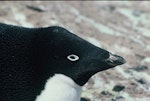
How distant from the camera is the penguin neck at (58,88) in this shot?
3.79 metres

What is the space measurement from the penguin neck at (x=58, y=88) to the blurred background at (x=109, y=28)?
0.99 meters

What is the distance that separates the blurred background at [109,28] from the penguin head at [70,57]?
105 cm

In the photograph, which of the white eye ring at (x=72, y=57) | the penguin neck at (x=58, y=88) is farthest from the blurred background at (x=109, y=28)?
the white eye ring at (x=72, y=57)

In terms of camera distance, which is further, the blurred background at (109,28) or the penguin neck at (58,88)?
the blurred background at (109,28)

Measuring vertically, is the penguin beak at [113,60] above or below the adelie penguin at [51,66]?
above

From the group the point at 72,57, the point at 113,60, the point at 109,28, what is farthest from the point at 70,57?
the point at 109,28

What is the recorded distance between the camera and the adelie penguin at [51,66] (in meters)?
3.77

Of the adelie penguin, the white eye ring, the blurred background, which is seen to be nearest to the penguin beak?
the adelie penguin

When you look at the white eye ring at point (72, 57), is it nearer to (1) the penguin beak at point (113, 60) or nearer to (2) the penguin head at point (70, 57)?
(2) the penguin head at point (70, 57)

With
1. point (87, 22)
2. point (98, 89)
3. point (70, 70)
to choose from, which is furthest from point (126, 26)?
point (70, 70)

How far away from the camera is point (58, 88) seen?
3803 millimetres

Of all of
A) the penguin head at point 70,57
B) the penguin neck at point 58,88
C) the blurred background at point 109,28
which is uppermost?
the penguin head at point 70,57

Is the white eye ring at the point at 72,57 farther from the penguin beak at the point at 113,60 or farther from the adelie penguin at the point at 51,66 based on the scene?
the penguin beak at the point at 113,60

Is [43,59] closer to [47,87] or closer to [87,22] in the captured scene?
[47,87]
